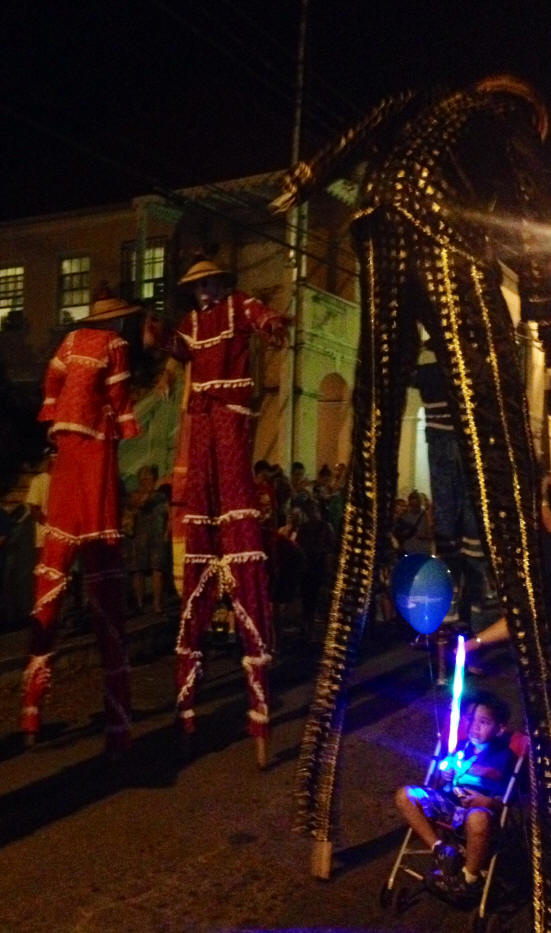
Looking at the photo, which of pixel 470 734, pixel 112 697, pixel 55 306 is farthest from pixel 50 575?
pixel 55 306

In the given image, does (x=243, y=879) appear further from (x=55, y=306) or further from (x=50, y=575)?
(x=55, y=306)

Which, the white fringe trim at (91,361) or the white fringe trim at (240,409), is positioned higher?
the white fringe trim at (91,361)

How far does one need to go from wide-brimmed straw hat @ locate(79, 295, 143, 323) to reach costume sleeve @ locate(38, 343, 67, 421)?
248 mm

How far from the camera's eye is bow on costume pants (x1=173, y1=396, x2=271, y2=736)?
502 centimetres

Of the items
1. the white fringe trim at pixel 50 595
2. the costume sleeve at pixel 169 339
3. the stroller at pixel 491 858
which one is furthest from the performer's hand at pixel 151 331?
the stroller at pixel 491 858

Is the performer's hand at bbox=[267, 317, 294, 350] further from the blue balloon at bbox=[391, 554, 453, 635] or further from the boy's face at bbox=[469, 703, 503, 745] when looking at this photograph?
the boy's face at bbox=[469, 703, 503, 745]

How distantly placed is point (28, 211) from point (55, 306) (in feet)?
8.15

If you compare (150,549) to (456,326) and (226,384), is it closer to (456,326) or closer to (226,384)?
(226,384)

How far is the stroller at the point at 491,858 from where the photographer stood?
131 inches

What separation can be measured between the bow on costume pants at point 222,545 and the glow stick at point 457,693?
1422 mm

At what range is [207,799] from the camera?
4.56 meters

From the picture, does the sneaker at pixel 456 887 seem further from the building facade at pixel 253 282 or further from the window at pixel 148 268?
the window at pixel 148 268

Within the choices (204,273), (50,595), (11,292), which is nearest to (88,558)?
(50,595)

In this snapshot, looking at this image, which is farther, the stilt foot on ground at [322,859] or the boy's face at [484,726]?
the boy's face at [484,726]
